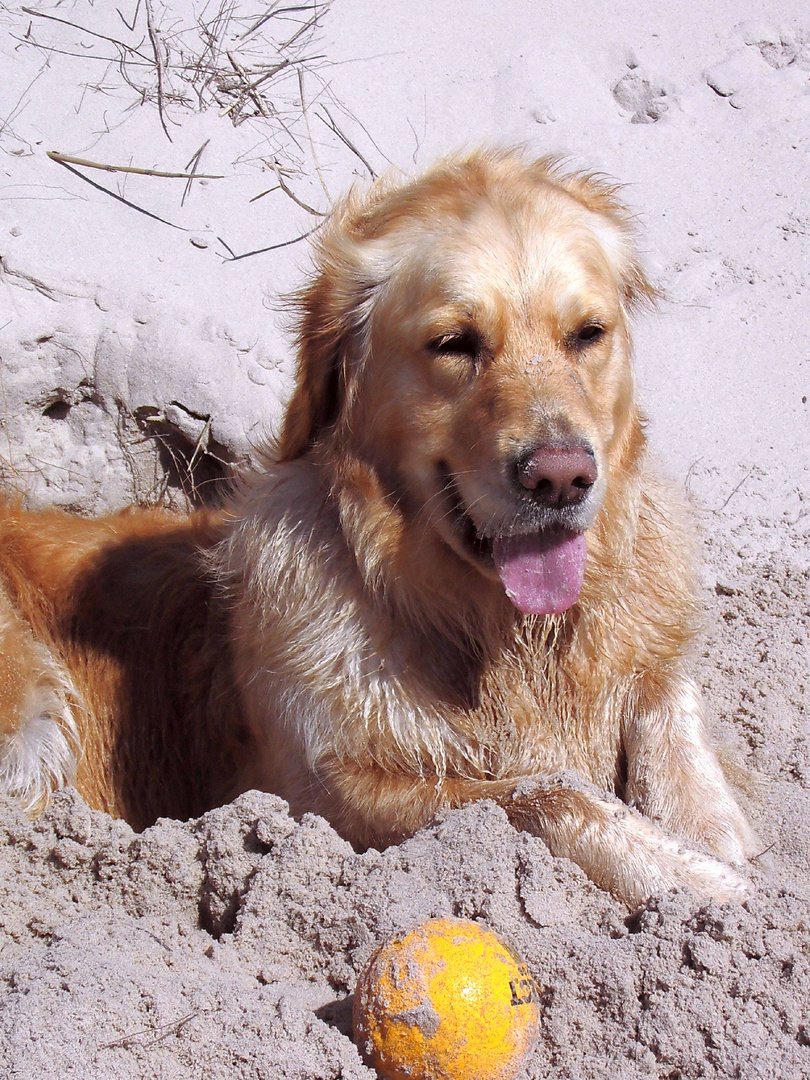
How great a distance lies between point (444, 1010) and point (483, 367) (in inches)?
62.3

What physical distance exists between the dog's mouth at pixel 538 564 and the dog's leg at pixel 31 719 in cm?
183

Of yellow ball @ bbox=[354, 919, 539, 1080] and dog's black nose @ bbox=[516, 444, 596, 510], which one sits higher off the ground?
dog's black nose @ bbox=[516, 444, 596, 510]

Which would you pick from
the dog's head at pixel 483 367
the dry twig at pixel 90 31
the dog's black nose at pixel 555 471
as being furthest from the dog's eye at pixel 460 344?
the dry twig at pixel 90 31

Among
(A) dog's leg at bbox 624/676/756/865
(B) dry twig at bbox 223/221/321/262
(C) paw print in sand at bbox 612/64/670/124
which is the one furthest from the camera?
(C) paw print in sand at bbox 612/64/670/124

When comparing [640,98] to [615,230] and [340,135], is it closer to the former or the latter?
[340,135]

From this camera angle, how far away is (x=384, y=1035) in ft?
6.90

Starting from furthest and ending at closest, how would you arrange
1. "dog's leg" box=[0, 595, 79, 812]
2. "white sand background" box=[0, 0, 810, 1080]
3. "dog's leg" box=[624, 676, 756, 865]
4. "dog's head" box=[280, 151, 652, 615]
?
"dog's leg" box=[0, 595, 79, 812] → "dog's leg" box=[624, 676, 756, 865] → "dog's head" box=[280, 151, 652, 615] → "white sand background" box=[0, 0, 810, 1080]

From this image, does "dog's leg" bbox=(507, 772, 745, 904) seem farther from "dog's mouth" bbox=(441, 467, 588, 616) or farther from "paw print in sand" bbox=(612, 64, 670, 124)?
"paw print in sand" bbox=(612, 64, 670, 124)

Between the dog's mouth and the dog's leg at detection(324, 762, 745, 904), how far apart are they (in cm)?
48

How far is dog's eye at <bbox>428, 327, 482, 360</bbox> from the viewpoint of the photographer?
2.89 meters

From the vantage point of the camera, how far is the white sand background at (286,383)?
2330mm

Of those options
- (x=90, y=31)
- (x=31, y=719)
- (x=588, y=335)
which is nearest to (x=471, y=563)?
(x=588, y=335)

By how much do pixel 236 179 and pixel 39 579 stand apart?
8.50 feet

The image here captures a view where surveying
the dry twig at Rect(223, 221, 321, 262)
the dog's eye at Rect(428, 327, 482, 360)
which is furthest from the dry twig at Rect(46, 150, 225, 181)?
the dog's eye at Rect(428, 327, 482, 360)
